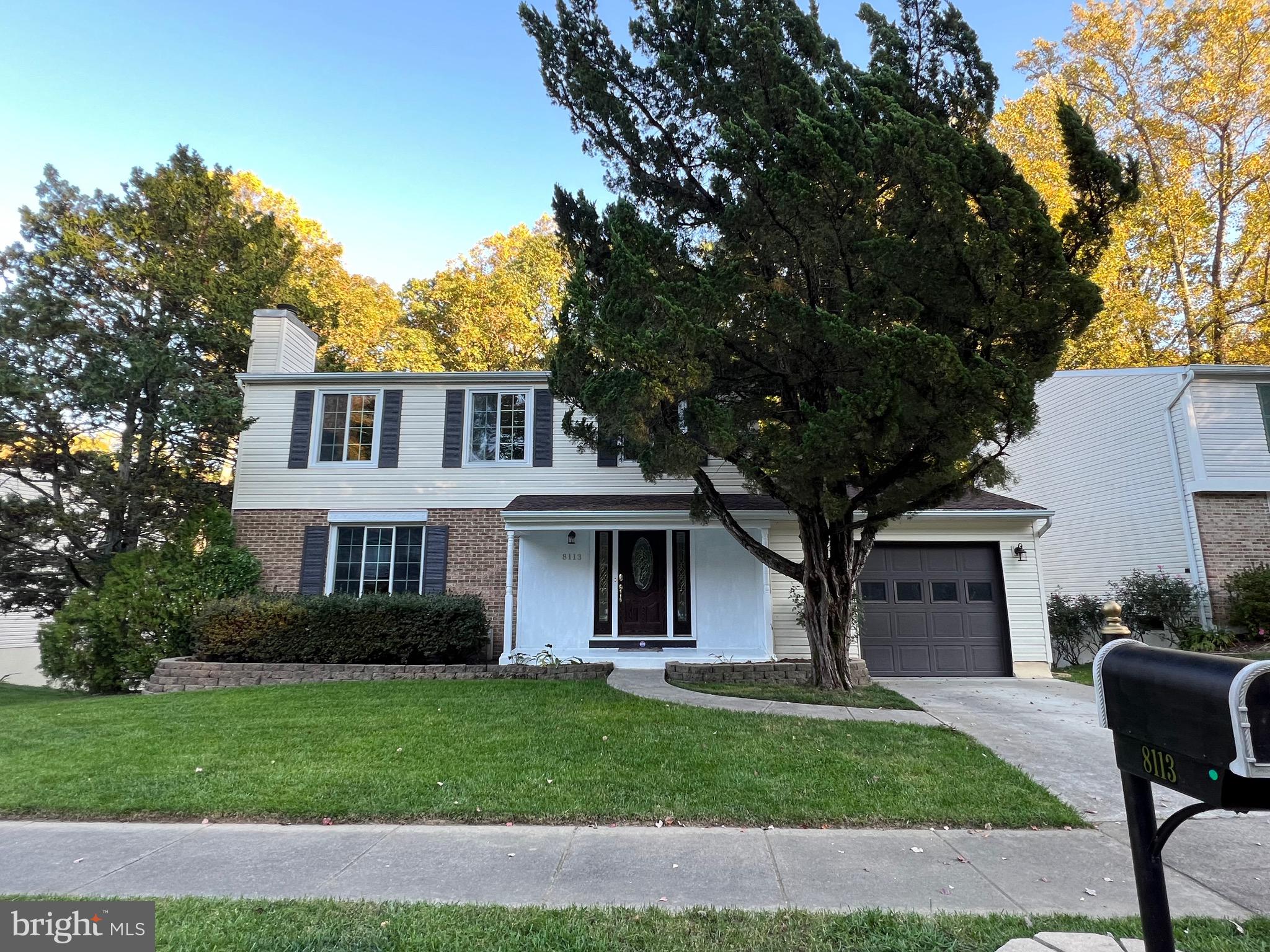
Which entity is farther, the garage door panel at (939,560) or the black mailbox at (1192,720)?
the garage door panel at (939,560)

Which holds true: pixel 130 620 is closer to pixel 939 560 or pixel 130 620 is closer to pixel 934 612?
pixel 934 612

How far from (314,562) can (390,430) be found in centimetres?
277

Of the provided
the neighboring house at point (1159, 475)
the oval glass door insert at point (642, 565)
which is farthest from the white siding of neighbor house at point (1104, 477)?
the oval glass door insert at point (642, 565)

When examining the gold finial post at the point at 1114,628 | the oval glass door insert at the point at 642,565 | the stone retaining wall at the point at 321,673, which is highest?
the oval glass door insert at the point at 642,565

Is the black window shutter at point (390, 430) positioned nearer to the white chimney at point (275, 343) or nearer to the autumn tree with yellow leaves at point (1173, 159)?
the white chimney at point (275, 343)

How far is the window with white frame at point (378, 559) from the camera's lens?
11992 millimetres

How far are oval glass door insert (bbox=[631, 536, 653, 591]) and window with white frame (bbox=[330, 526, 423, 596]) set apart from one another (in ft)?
12.7

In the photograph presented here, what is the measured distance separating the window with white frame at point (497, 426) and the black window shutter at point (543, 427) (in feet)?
0.62

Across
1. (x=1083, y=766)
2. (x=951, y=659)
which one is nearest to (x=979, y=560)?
(x=951, y=659)

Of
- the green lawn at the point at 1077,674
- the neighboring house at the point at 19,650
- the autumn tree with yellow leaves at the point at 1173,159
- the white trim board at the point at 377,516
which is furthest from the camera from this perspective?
the autumn tree with yellow leaves at the point at 1173,159

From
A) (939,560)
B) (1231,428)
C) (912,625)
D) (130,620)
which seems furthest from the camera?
(1231,428)

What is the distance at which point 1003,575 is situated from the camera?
11297 mm

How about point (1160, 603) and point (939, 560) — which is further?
point (1160, 603)

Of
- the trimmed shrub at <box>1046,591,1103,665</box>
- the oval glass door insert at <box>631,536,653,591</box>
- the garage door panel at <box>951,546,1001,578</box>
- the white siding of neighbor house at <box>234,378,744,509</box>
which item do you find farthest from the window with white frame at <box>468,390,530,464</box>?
the trimmed shrub at <box>1046,591,1103,665</box>
